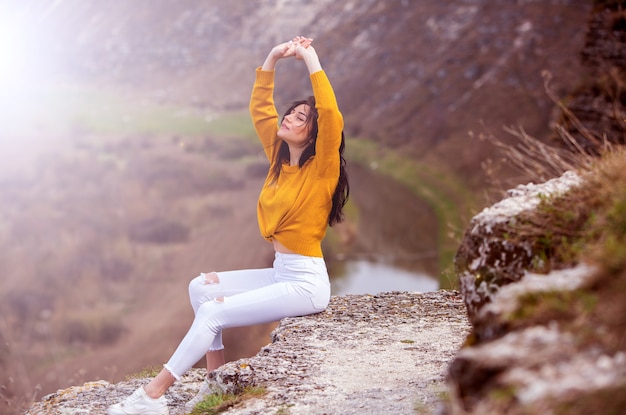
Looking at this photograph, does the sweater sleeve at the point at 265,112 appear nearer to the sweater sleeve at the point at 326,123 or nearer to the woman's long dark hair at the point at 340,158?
the woman's long dark hair at the point at 340,158

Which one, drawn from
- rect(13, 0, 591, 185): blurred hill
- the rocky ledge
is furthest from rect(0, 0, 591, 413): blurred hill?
the rocky ledge

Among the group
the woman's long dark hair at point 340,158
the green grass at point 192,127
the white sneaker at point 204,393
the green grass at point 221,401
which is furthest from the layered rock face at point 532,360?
the green grass at point 192,127

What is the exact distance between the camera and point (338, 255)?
25.1 metres

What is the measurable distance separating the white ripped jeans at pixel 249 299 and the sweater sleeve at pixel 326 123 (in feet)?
2.45

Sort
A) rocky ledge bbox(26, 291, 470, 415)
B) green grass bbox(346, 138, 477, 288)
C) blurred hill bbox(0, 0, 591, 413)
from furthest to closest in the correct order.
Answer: green grass bbox(346, 138, 477, 288), blurred hill bbox(0, 0, 591, 413), rocky ledge bbox(26, 291, 470, 415)

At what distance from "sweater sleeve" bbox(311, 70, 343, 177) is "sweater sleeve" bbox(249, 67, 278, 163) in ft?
2.30

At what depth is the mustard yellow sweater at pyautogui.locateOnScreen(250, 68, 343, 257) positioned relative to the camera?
5.11 metres

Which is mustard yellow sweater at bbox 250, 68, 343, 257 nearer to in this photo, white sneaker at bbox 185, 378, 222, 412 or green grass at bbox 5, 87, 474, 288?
white sneaker at bbox 185, 378, 222, 412

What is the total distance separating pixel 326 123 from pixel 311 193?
1.74 ft

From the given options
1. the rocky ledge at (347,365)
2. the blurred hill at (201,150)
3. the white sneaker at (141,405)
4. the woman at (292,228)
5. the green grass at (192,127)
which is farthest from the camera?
the green grass at (192,127)

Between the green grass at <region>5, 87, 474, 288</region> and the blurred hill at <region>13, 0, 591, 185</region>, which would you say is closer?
the green grass at <region>5, 87, 474, 288</region>

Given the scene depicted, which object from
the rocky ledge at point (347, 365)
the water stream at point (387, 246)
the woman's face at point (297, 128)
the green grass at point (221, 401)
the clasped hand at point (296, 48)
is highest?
the clasped hand at point (296, 48)

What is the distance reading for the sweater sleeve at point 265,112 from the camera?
5777 mm

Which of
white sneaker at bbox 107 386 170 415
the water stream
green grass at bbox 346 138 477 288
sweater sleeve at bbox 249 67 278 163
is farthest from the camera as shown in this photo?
green grass at bbox 346 138 477 288
